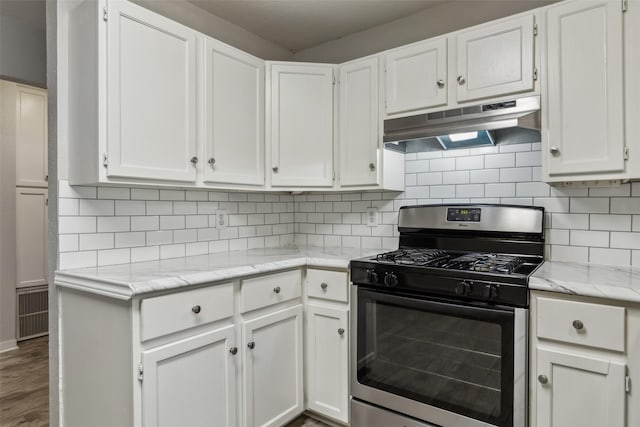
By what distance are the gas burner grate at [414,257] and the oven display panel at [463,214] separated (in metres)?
0.21

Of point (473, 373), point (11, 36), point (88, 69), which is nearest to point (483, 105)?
point (473, 373)

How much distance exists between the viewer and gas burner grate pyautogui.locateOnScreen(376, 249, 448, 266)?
73.1 inches

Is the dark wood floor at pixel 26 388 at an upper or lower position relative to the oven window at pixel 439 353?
lower

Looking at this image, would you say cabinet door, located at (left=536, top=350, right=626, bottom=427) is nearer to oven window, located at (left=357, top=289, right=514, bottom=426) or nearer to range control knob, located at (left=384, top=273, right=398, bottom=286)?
oven window, located at (left=357, top=289, right=514, bottom=426)

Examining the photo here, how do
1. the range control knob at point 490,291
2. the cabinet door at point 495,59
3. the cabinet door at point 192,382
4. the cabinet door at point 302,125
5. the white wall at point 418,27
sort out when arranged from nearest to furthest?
the cabinet door at point 192,382 → the range control knob at point 490,291 → the cabinet door at point 495,59 → the white wall at point 418,27 → the cabinet door at point 302,125

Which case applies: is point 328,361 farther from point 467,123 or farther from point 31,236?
point 31,236

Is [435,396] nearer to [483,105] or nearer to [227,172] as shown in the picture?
[483,105]

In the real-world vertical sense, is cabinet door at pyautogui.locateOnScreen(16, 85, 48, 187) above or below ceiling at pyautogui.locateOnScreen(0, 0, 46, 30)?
below

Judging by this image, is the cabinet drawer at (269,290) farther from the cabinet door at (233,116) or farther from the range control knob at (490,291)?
the range control knob at (490,291)

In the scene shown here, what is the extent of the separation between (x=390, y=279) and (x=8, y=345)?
366cm

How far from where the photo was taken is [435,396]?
1722 mm

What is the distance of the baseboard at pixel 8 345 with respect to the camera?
132 inches

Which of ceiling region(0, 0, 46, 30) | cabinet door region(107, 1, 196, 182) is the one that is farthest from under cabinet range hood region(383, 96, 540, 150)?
ceiling region(0, 0, 46, 30)

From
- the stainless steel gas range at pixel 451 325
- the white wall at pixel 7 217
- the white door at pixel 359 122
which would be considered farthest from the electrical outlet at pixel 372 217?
the white wall at pixel 7 217
